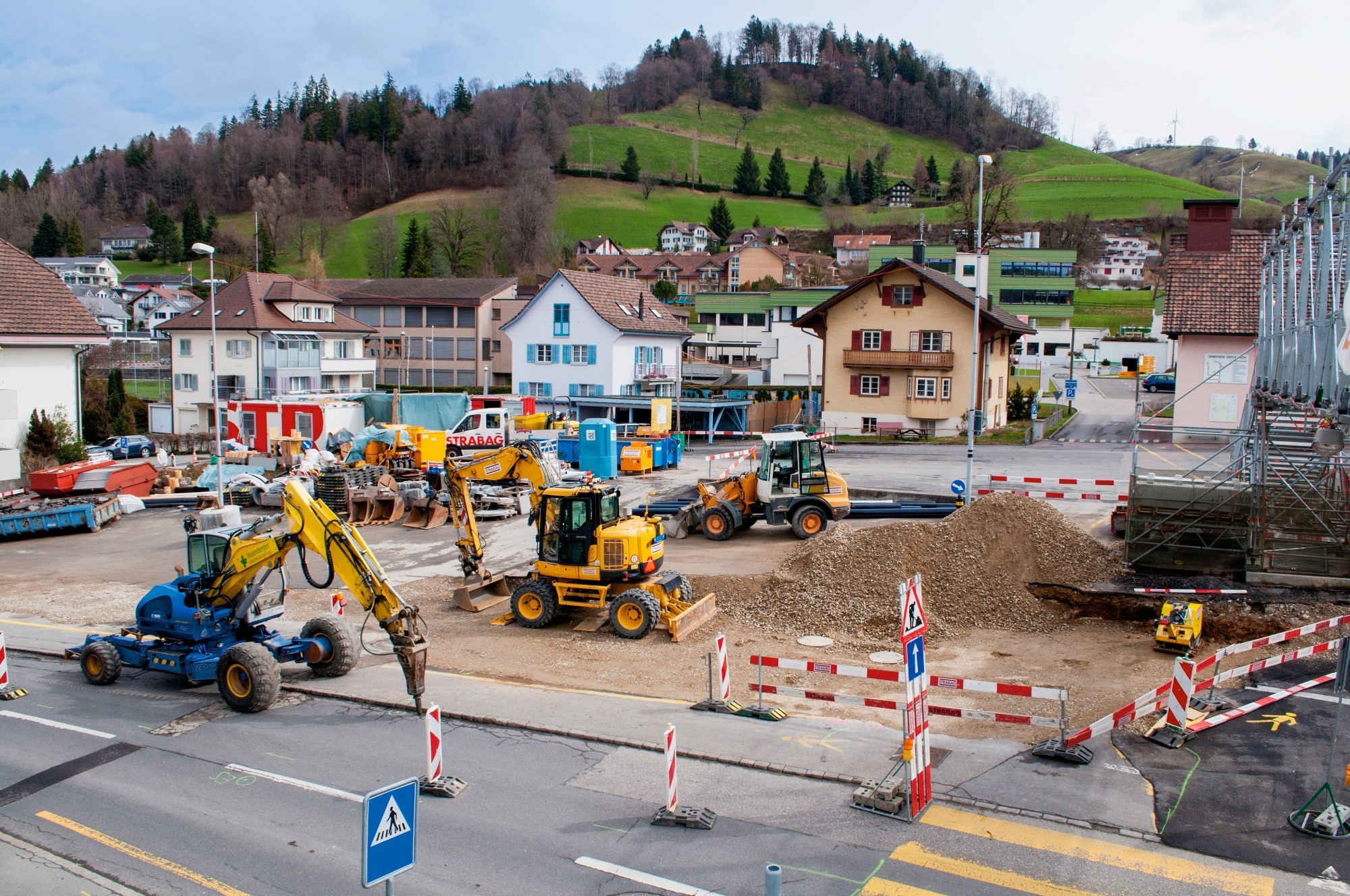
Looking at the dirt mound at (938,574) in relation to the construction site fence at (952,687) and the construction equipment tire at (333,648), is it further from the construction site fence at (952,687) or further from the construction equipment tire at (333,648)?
the construction equipment tire at (333,648)

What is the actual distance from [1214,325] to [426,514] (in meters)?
30.1

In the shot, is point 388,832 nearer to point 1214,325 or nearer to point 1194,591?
point 1194,591

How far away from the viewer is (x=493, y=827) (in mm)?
9828

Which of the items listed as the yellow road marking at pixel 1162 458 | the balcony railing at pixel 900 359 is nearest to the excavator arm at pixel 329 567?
the yellow road marking at pixel 1162 458

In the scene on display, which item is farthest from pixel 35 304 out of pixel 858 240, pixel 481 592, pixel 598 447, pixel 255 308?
pixel 858 240

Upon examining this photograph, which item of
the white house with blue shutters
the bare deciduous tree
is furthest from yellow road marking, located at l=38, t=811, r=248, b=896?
the bare deciduous tree

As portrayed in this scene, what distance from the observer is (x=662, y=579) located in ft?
58.9

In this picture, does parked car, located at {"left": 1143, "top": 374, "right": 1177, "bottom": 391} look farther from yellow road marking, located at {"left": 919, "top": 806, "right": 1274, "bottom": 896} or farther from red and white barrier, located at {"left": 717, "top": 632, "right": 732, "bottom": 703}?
yellow road marking, located at {"left": 919, "top": 806, "right": 1274, "bottom": 896}

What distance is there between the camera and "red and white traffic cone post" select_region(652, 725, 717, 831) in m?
9.70

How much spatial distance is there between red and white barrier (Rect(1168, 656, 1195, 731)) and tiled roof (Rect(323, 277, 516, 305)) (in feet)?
210

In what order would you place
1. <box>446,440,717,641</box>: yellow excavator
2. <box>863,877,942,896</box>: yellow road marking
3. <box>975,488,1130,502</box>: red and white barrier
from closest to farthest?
<box>863,877,942,896</box>: yellow road marking, <box>446,440,717,641</box>: yellow excavator, <box>975,488,1130,502</box>: red and white barrier

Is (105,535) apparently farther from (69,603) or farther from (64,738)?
(64,738)

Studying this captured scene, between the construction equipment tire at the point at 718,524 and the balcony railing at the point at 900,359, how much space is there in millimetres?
24171

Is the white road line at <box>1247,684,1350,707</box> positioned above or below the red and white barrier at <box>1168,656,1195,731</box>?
below
